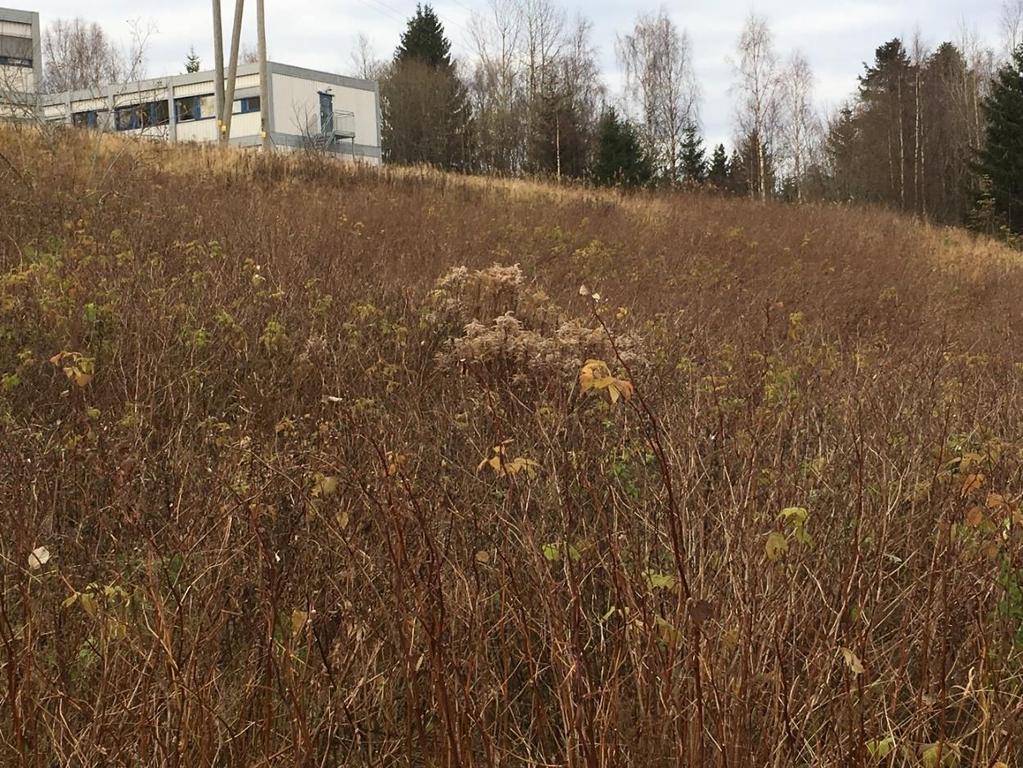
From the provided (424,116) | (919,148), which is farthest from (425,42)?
(919,148)

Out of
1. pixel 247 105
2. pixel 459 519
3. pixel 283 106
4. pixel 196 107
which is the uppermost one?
pixel 196 107

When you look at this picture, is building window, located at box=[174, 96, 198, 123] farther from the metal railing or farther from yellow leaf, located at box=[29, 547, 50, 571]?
yellow leaf, located at box=[29, 547, 50, 571]

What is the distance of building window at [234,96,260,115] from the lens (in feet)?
96.6

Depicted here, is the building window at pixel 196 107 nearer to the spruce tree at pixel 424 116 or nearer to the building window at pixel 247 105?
the building window at pixel 247 105

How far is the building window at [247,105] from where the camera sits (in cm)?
2944

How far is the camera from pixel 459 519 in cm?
254

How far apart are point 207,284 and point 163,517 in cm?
335

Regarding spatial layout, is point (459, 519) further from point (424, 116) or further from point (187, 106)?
point (424, 116)

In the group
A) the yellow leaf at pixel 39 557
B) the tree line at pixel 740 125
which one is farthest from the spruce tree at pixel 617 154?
the yellow leaf at pixel 39 557

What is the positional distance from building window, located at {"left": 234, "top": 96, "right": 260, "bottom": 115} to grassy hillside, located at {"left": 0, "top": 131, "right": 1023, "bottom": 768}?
23.3 meters

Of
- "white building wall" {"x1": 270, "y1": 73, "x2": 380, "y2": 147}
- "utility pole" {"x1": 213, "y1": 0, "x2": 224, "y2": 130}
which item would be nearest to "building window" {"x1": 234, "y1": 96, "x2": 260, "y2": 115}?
"white building wall" {"x1": 270, "y1": 73, "x2": 380, "y2": 147}

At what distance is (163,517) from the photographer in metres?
2.90

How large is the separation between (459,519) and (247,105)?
30327 mm

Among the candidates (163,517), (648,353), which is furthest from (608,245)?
(163,517)
